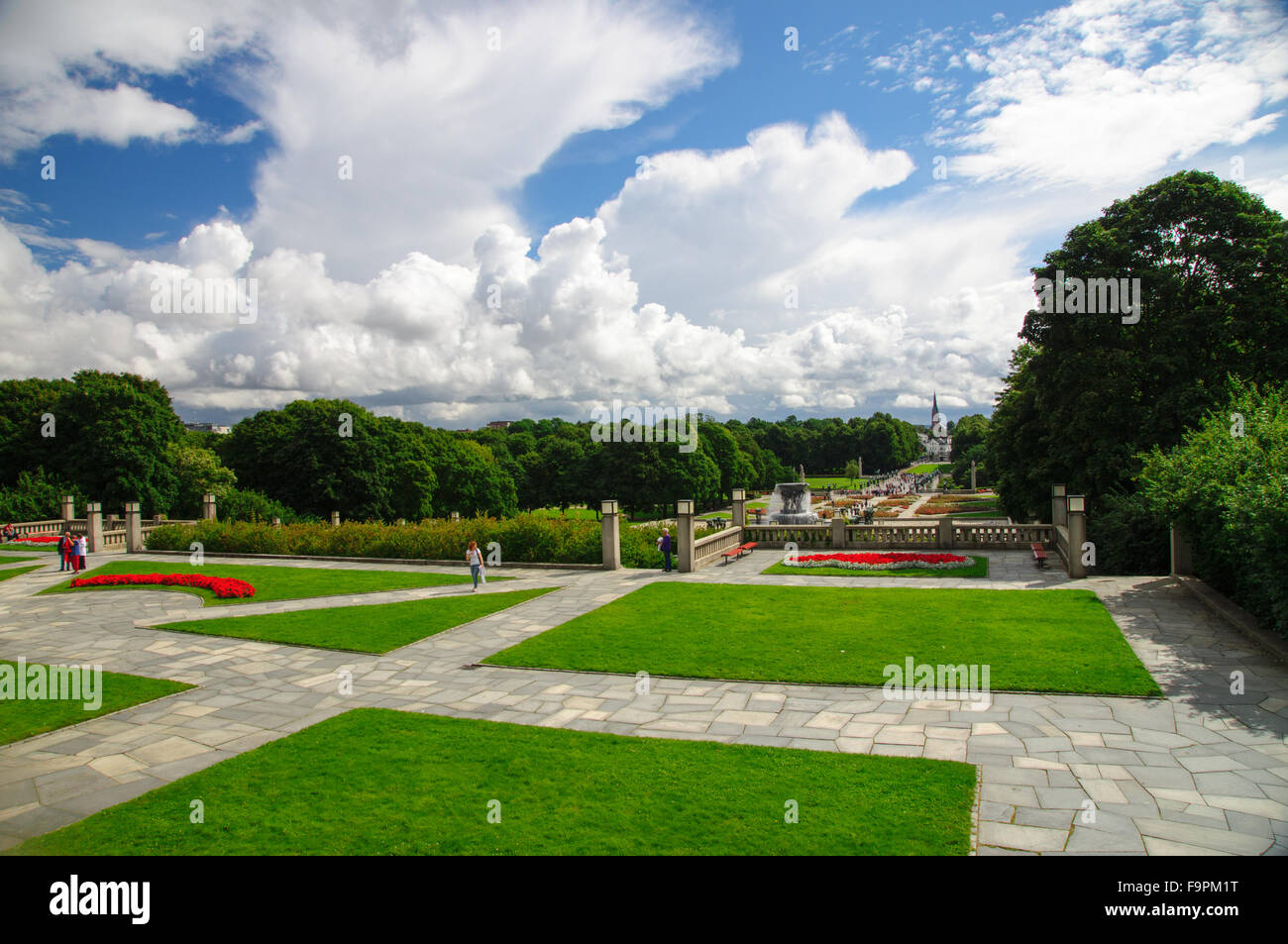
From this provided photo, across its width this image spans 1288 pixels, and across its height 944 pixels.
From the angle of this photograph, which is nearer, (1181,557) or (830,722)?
(830,722)

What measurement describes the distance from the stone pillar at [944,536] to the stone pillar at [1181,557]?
7.22 metres

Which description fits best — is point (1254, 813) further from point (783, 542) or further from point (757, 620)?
point (783, 542)

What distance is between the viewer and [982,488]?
298ft

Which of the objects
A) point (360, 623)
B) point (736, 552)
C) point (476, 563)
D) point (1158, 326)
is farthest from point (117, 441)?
point (1158, 326)

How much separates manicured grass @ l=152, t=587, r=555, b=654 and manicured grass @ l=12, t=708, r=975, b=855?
5.61 metres

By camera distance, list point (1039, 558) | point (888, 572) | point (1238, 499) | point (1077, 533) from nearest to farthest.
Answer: point (1238, 499) → point (1077, 533) → point (1039, 558) → point (888, 572)

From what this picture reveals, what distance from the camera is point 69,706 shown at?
33.1 ft

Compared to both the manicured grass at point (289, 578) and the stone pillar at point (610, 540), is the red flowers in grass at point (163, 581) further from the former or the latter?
the stone pillar at point (610, 540)

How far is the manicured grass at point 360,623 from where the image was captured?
13961mm

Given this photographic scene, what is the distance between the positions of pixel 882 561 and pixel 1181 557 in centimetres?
736

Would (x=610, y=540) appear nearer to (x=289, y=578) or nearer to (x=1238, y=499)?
(x=289, y=578)

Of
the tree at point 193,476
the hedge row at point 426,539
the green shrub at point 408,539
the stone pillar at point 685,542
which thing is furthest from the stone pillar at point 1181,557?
the tree at point 193,476

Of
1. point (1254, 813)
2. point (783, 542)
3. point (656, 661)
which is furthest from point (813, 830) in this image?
point (783, 542)

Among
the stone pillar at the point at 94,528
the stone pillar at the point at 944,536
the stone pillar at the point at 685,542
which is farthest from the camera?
the stone pillar at the point at 94,528
